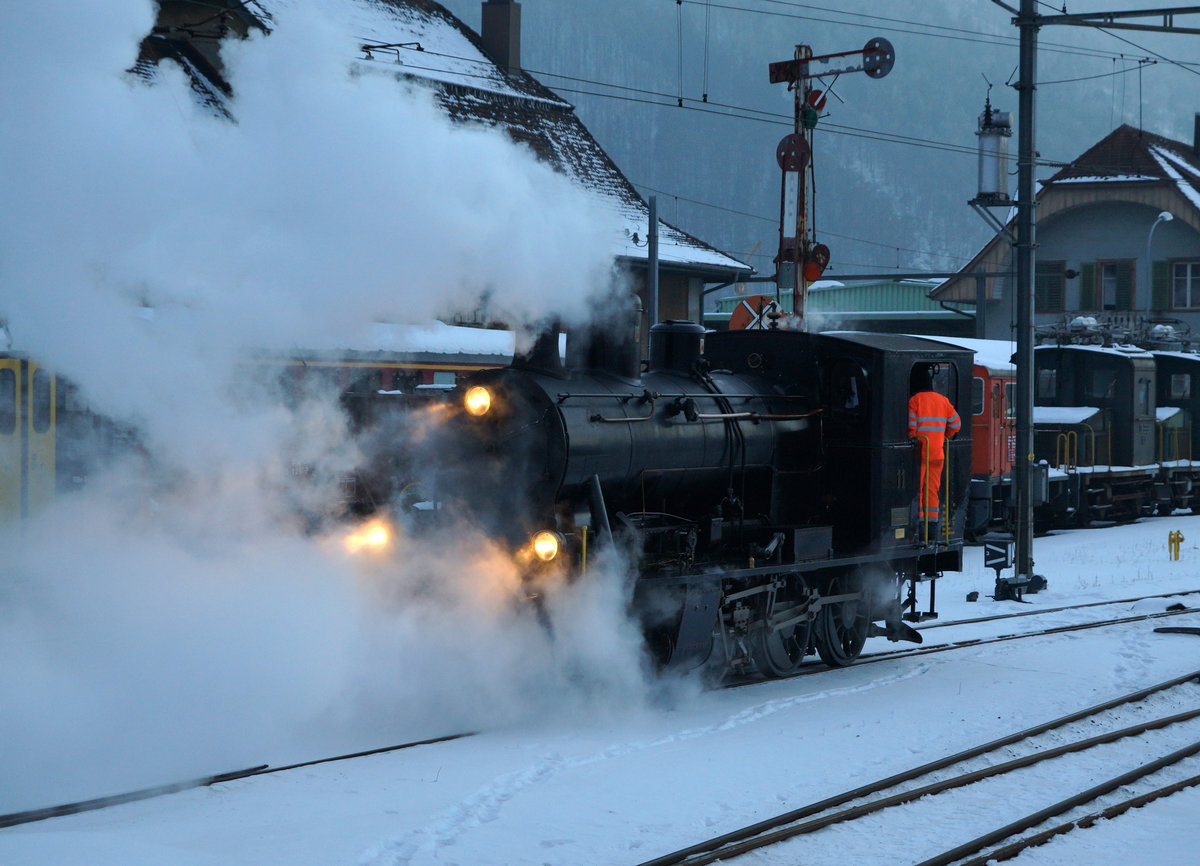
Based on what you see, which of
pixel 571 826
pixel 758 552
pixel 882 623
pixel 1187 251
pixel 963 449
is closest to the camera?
pixel 571 826

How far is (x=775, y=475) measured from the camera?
10.6m

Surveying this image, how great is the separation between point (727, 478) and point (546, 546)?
7.37 feet

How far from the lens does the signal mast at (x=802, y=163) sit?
19109mm

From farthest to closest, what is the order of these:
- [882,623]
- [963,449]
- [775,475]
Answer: [882,623] < [963,449] < [775,475]

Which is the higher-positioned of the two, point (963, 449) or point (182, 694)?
point (963, 449)

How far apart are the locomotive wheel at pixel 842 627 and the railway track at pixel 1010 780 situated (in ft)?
7.76

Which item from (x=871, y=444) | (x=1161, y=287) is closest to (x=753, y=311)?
(x=871, y=444)

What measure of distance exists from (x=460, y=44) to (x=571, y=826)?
934 inches

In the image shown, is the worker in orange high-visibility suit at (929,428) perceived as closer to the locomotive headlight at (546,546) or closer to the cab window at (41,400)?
the locomotive headlight at (546,546)

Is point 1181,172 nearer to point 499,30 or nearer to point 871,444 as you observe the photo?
point 499,30

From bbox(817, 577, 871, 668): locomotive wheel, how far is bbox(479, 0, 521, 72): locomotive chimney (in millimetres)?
21221

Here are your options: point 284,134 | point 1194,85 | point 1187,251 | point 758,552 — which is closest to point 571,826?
point 758,552

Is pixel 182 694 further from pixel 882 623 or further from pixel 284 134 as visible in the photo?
pixel 882 623

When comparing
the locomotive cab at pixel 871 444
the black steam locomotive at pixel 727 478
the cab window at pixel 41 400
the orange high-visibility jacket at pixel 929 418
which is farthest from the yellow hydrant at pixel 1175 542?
the cab window at pixel 41 400
